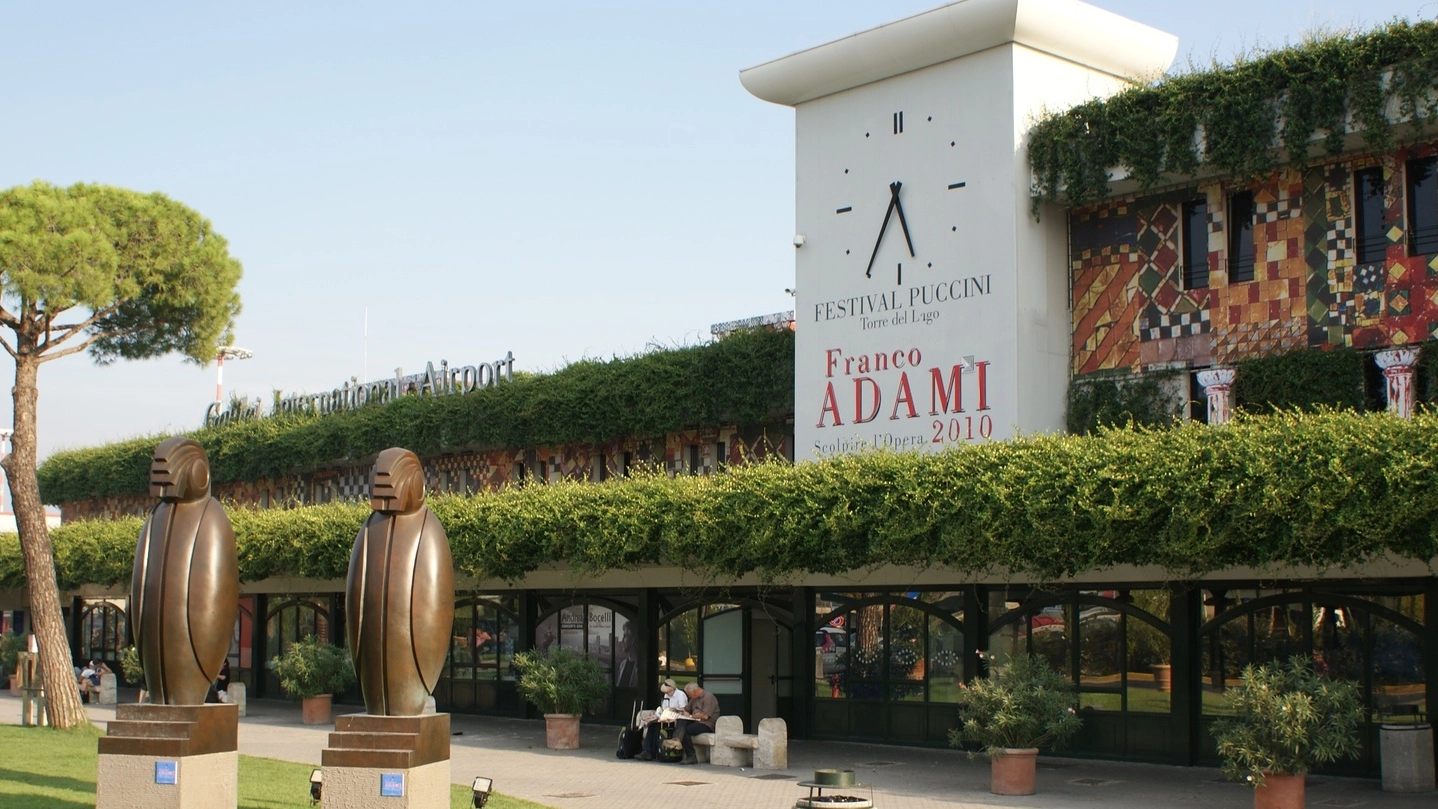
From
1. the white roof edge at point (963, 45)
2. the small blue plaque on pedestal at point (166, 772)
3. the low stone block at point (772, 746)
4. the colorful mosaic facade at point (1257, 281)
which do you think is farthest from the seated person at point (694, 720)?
the white roof edge at point (963, 45)

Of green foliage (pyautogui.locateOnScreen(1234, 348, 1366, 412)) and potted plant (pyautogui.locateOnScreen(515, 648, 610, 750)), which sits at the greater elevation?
green foliage (pyautogui.locateOnScreen(1234, 348, 1366, 412))

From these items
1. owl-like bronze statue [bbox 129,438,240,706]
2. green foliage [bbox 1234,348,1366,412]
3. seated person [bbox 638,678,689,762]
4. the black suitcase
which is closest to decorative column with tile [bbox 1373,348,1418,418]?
green foliage [bbox 1234,348,1366,412]

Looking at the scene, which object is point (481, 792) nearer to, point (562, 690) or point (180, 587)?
point (180, 587)

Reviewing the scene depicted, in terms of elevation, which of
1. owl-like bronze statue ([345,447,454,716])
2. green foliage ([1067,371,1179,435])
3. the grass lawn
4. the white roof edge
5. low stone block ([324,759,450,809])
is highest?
the white roof edge

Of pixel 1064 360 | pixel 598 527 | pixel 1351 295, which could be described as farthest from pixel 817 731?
pixel 1351 295

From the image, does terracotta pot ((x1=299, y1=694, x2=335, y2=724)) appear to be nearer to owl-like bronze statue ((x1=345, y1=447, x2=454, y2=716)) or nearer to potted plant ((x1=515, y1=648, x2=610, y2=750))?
potted plant ((x1=515, y1=648, x2=610, y2=750))

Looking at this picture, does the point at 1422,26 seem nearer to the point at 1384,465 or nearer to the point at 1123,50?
the point at 1123,50

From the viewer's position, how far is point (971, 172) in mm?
24438

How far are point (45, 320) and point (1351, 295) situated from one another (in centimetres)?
2072

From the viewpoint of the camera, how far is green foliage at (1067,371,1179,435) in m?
23.4

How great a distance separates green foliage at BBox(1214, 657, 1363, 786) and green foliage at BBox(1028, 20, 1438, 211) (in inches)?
336

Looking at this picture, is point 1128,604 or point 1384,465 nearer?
point 1384,465

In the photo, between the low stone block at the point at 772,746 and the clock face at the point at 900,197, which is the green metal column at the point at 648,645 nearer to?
the low stone block at the point at 772,746

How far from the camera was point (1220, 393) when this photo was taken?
891 inches
